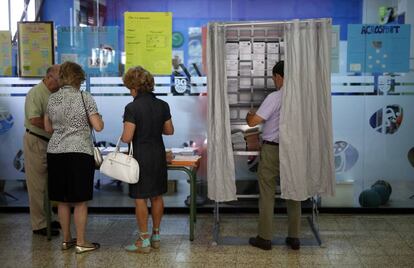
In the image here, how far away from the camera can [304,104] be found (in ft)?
14.3

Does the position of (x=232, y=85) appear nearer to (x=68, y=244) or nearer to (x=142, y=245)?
(x=142, y=245)

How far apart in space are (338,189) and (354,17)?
1.72 m

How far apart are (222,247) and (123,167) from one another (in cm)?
111

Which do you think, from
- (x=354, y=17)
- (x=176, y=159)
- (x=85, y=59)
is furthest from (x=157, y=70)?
(x=354, y=17)

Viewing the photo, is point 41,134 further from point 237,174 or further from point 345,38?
point 345,38

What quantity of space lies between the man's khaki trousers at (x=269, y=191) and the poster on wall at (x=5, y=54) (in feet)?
9.51

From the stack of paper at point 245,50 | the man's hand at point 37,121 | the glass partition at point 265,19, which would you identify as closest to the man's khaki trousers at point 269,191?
the stack of paper at point 245,50

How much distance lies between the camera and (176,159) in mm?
4738

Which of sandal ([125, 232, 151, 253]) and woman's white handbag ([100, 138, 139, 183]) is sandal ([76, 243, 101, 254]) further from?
woman's white handbag ([100, 138, 139, 183])

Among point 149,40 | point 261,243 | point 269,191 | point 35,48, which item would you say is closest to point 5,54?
point 35,48

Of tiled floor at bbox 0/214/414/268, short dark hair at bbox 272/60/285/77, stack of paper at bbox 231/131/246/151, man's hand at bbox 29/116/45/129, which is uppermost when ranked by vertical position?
short dark hair at bbox 272/60/285/77

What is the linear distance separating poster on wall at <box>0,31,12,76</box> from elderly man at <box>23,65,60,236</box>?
3.41 ft

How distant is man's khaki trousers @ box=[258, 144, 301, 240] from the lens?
4.44m

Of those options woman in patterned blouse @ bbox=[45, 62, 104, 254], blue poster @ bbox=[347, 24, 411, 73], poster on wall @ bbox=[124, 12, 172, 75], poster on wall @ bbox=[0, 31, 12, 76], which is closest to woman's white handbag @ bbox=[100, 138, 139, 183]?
woman in patterned blouse @ bbox=[45, 62, 104, 254]
